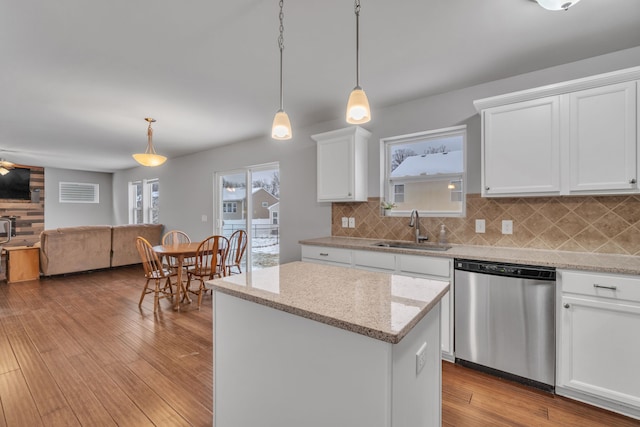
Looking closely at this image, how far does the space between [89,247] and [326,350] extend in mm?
6328

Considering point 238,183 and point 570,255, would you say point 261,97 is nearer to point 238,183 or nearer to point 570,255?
point 238,183

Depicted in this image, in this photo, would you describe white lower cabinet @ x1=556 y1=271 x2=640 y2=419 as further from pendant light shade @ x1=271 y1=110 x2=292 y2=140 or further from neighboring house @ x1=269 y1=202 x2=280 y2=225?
neighboring house @ x1=269 y1=202 x2=280 y2=225

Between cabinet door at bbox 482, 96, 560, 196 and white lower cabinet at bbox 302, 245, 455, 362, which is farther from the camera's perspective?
white lower cabinet at bbox 302, 245, 455, 362

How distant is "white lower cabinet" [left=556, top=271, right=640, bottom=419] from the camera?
5.62 feet

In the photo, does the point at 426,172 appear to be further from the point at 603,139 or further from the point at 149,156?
the point at 149,156

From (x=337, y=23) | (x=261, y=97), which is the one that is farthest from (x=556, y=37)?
(x=261, y=97)

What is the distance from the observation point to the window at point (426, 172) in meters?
2.93

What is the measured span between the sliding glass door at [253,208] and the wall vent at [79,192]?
541cm

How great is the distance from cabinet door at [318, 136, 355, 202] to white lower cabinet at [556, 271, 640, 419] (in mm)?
2010

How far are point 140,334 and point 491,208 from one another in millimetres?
3540

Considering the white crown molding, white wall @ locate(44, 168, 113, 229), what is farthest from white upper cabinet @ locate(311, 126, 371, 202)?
white wall @ locate(44, 168, 113, 229)

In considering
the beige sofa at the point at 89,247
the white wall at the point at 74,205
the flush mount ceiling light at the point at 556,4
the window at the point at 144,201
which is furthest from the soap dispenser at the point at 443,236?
the white wall at the point at 74,205

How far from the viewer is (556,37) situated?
201 centimetres

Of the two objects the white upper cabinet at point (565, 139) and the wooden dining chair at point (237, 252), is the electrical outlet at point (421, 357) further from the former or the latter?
the wooden dining chair at point (237, 252)
